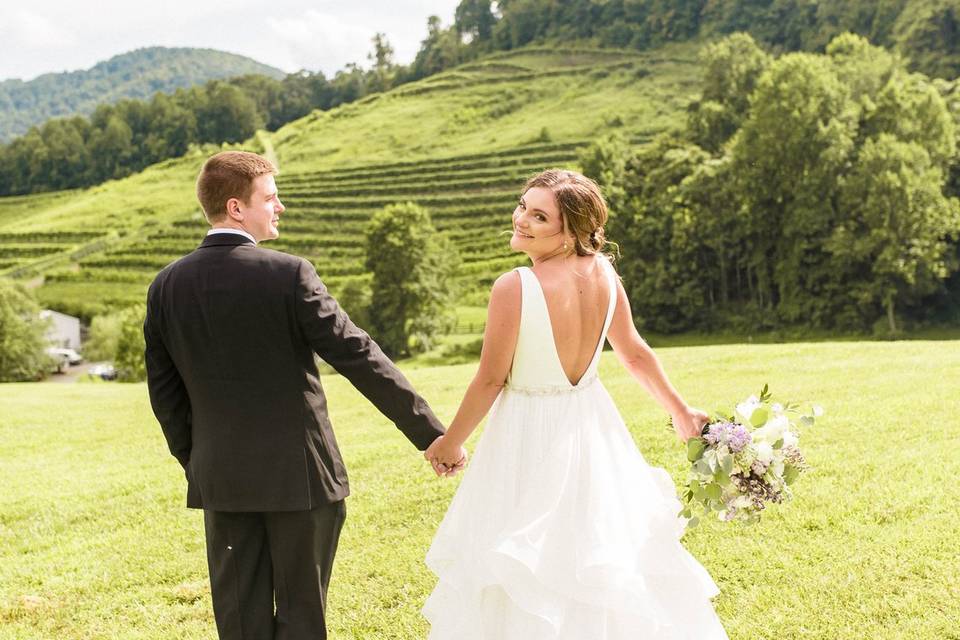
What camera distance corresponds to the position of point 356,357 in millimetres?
3988

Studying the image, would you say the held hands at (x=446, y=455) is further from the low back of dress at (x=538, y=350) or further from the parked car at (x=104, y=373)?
the parked car at (x=104, y=373)

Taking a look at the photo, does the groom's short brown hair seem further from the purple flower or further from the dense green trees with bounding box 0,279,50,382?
the dense green trees with bounding box 0,279,50,382

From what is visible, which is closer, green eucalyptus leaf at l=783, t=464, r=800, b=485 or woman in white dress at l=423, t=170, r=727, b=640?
woman in white dress at l=423, t=170, r=727, b=640

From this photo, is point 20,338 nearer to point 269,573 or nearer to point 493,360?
point 269,573

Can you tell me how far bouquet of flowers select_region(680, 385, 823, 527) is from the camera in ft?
13.8

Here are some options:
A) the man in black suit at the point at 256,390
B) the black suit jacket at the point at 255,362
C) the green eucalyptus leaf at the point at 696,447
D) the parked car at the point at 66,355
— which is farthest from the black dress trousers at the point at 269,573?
the parked car at the point at 66,355

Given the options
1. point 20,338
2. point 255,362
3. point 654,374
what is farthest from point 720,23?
point 255,362

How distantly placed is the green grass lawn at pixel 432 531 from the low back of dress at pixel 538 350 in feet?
7.11

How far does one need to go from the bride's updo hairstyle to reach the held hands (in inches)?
44.5

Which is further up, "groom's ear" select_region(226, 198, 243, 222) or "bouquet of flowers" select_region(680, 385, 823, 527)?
"groom's ear" select_region(226, 198, 243, 222)

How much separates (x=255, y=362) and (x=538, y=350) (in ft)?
4.26

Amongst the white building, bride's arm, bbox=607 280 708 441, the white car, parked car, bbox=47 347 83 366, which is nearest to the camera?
bride's arm, bbox=607 280 708 441

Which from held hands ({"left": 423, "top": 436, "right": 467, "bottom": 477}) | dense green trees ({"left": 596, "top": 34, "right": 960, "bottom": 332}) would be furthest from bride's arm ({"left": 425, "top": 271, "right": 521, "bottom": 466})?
dense green trees ({"left": 596, "top": 34, "right": 960, "bottom": 332})

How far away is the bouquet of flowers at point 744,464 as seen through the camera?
421cm
